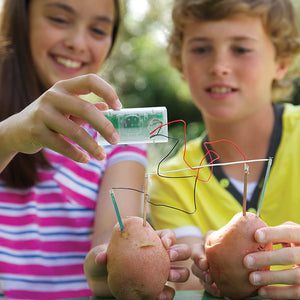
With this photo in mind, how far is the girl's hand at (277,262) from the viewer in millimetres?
754

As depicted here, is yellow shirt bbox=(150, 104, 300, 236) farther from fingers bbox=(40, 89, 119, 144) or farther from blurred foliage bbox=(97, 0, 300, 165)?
blurred foliage bbox=(97, 0, 300, 165)

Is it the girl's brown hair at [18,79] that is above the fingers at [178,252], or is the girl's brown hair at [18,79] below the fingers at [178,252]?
above

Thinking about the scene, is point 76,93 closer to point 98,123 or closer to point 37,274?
point 98,123

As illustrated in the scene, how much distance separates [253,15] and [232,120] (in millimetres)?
411

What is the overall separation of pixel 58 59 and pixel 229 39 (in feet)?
2.13

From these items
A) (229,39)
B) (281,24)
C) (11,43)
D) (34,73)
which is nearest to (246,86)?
(229,39)

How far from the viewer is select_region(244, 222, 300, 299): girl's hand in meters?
0.75

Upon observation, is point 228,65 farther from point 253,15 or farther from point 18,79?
point 18,79

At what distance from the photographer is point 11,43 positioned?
58.6 inches

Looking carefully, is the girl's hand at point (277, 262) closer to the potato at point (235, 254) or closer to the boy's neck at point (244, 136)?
the potato at point (235, 254)

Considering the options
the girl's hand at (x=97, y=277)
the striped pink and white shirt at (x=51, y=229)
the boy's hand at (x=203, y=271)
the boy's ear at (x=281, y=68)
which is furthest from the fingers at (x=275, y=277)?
the boy's ear at (x=281, y=68)

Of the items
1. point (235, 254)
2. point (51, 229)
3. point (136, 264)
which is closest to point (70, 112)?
point (136, 264)

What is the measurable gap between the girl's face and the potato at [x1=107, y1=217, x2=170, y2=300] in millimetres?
898

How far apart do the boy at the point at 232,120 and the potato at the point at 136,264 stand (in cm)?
59
